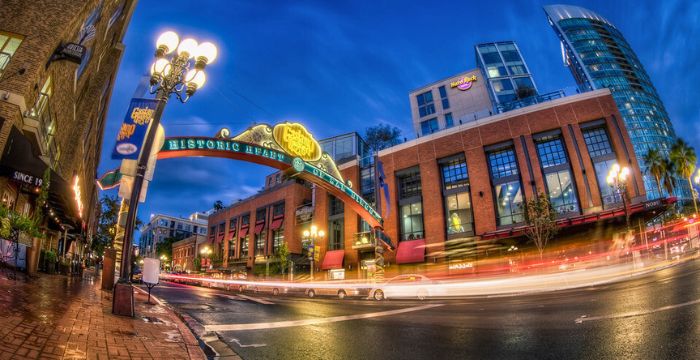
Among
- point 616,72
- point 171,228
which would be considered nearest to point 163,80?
point 171,228

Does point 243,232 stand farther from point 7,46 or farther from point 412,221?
point 7,46

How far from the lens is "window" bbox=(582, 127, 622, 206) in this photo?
25.2m

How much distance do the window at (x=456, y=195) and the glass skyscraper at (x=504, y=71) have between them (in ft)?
81.7

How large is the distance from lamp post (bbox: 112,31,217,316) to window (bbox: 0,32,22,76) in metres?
6.00

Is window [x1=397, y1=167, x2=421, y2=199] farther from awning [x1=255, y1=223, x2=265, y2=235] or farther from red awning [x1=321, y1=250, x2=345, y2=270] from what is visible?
awning [x1=255, y1=223, x2=265, y2=235]

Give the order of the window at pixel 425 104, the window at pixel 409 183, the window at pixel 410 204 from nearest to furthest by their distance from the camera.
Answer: the window at pixel 410 204
the window at pixel 409 183
the window at pixel 425 104

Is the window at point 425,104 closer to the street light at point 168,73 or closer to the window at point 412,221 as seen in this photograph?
the window at point 412,221

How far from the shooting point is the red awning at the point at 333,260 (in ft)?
115

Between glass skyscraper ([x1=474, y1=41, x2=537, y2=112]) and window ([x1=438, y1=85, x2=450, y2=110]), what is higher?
glass skyscraper ([x1=474, y1=41, x2=537, y2=112])

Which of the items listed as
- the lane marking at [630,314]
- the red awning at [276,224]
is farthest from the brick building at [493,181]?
the lane marking at [630,314]

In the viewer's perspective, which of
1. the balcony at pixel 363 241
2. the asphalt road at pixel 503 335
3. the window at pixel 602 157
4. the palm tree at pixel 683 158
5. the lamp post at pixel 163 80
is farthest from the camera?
the palm tree at pixel 683 158

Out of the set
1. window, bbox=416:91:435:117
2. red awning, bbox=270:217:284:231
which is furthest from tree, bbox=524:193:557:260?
window, bbox=416:91:435:117

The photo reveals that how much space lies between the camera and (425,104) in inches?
2151

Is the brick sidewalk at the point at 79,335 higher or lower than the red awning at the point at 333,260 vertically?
higher
